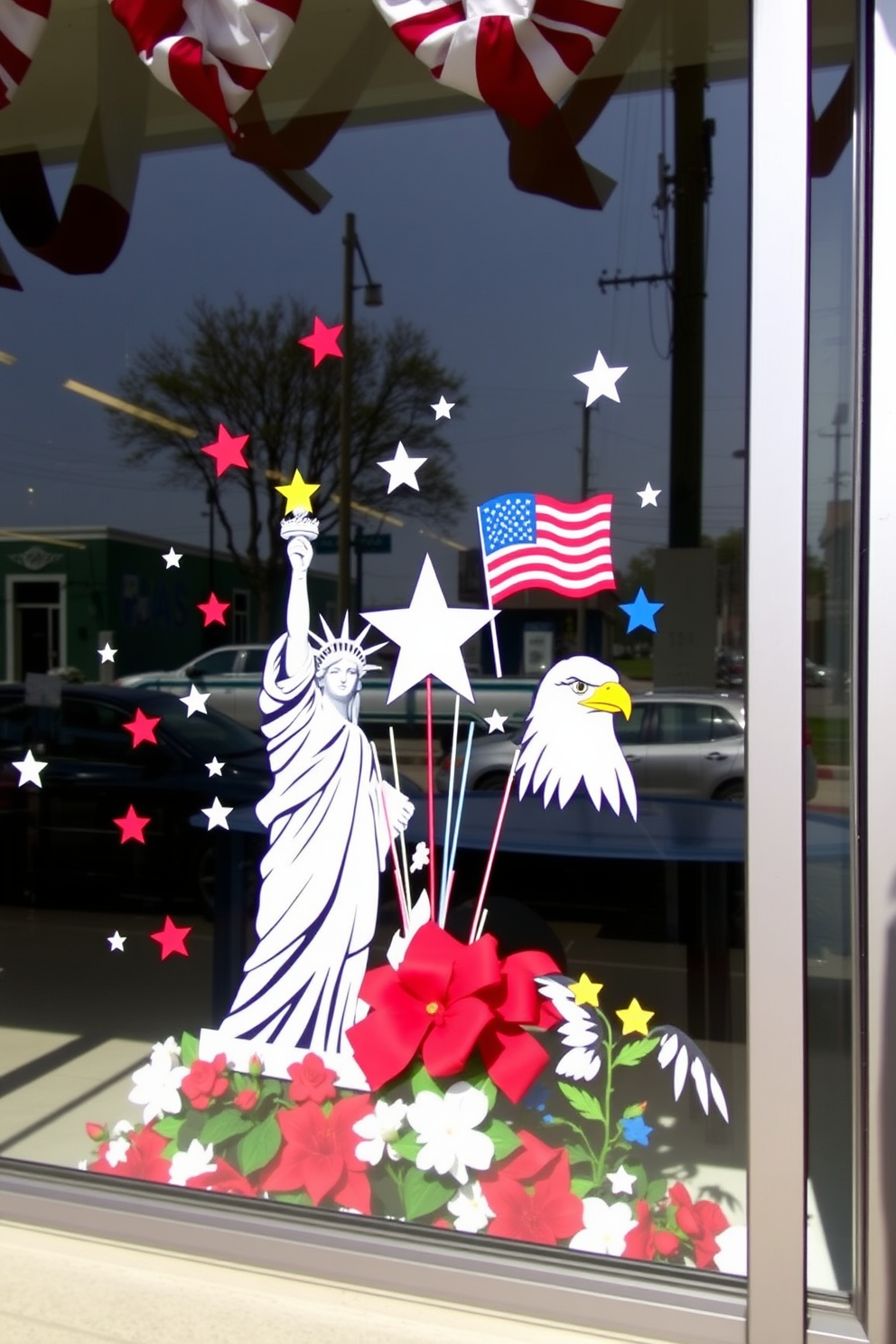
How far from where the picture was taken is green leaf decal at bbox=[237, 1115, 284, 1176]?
232 centimetres

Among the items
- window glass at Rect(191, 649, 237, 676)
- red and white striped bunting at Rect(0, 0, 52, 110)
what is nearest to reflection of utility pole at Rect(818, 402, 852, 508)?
window glass at Rect(191, 649, 237, 676)

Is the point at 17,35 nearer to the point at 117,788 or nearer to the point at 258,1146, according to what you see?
the point at 117,788

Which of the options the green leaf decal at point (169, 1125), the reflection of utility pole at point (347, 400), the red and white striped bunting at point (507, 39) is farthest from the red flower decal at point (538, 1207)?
the red and white striped bunting at point (507, 39)

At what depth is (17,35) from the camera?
2477 mm

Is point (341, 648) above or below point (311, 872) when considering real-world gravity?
above

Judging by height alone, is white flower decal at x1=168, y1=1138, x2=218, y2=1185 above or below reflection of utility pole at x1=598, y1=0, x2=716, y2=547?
below

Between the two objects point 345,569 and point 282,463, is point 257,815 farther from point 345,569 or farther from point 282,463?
point 282,463

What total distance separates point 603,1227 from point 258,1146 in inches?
29.7

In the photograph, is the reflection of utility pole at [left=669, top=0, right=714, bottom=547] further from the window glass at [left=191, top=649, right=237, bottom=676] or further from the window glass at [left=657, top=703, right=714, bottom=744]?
the window glass at [left=191, top=649, right=237, bottom=676]

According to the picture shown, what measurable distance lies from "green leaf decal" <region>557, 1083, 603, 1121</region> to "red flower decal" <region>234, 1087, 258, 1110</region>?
698 mm

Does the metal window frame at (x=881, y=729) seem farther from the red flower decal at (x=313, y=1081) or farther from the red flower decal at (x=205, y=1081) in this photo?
the red flower decal at (x=205, y=1081)

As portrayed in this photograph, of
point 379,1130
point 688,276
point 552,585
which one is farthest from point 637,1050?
point 688,276

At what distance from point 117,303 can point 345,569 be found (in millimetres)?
1167

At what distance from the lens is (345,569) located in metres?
2.45
